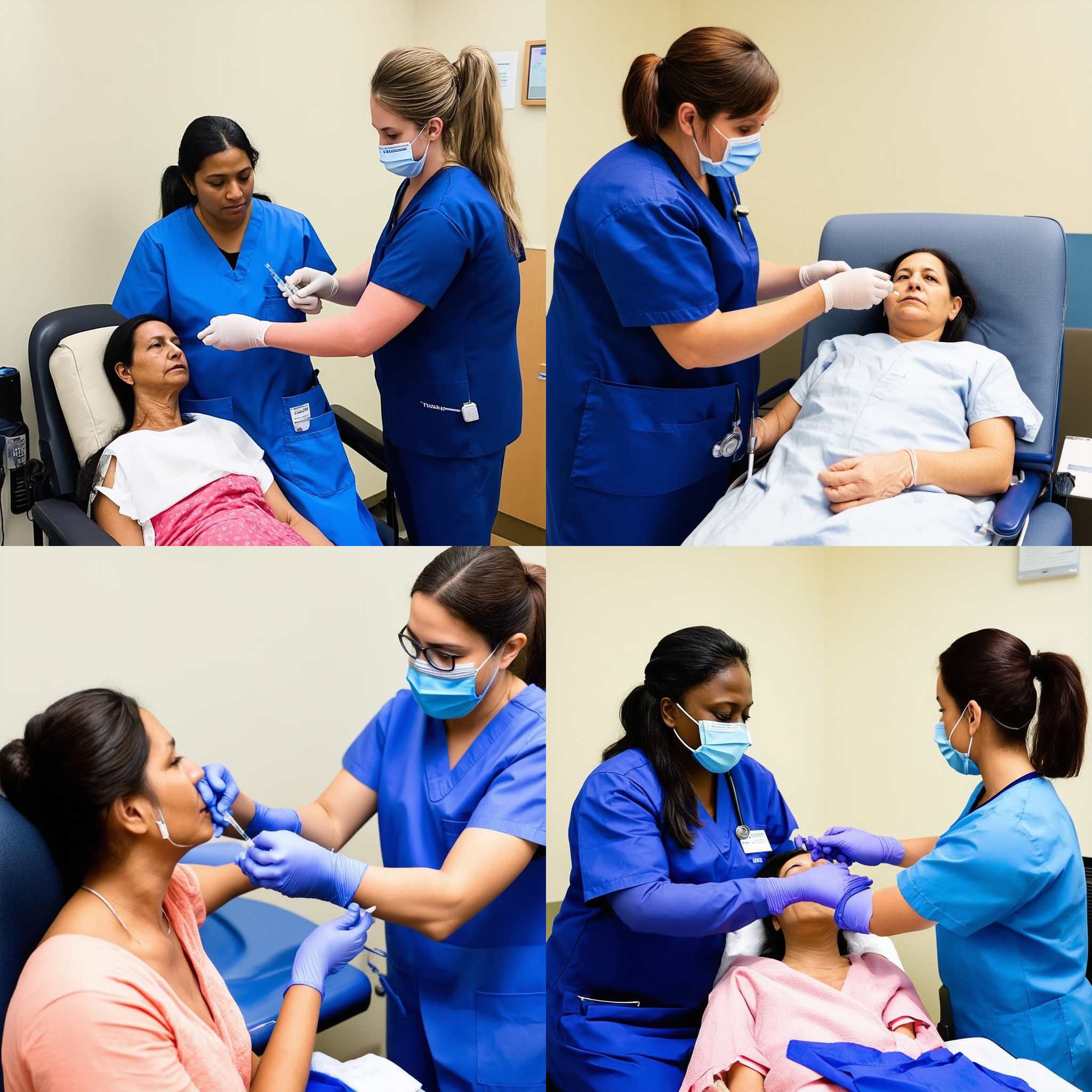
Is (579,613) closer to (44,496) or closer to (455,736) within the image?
(455,736)

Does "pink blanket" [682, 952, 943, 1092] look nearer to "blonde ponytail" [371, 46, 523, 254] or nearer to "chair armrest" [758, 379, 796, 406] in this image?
"chair armrest" [758, 379, 796, 406]

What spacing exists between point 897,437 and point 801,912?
849mm

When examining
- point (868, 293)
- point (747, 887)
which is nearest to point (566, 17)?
point (868, 293)

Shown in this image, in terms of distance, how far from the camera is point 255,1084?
3.89ft

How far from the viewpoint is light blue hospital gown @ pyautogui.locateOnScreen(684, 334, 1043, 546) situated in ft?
5.39

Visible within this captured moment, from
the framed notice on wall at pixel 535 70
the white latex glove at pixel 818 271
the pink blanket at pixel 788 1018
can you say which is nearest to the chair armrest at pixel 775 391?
the white latex glove at pixel 818 271

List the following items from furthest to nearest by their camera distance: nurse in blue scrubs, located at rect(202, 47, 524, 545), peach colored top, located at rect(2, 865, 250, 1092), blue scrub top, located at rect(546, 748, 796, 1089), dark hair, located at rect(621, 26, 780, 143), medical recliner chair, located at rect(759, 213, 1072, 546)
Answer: medical recliner chair, located at rect(759, 213, 1072, 546) → nurse in blue scrubs, located at rect(202, 47, 524, 545) → dark hair, located at rect(621, 26, 780, 143) → blue scrub top, located at rect(546, 748, 796, 1089) → peach colored top, located at rect(2, 865, 250, 1092)

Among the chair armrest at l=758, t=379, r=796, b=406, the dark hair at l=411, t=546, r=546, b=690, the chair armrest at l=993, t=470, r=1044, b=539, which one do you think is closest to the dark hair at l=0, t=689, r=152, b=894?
the dark hair at l=411, t=546, r=546, b=690

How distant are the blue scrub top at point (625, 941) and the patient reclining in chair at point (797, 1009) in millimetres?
71

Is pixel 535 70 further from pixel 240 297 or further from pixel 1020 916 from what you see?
pixel 1020 916

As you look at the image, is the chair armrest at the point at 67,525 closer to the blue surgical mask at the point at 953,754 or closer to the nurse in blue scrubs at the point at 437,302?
the nurse in blue scrubs at the point at 437,302

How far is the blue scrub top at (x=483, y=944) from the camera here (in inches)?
56.2

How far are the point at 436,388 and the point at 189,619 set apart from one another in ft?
2.13

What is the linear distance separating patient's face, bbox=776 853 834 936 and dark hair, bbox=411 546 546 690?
1.76 feet
